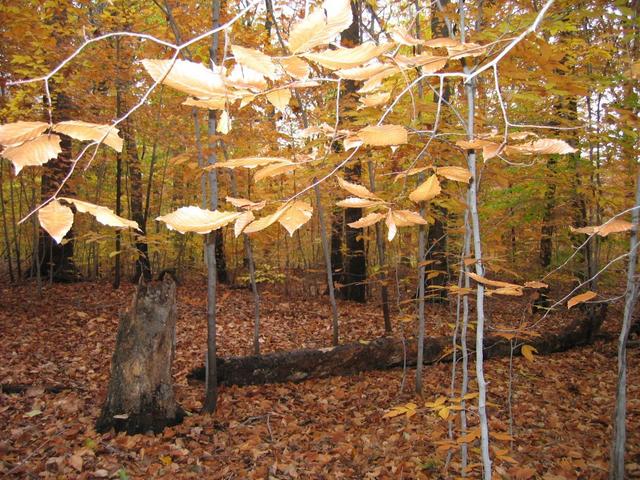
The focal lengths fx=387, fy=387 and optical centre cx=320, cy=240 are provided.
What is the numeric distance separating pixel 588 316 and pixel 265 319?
5750mm

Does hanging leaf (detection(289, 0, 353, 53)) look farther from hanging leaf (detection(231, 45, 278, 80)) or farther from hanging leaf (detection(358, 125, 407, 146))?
hanging leaf (detection(358, 125, 407, 146))

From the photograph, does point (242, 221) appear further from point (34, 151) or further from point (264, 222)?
point (34, 151)

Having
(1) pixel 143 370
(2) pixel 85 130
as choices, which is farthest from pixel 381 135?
(1) pixel 143 370

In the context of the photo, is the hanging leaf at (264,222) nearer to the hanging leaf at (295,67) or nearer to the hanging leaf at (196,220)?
the hanging leaf at (196,220)

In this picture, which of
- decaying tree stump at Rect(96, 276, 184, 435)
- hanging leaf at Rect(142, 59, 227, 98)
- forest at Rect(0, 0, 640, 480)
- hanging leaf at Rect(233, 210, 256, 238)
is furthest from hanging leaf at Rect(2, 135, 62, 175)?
decaying tree stump at Rect(96, 276, 184, 435)

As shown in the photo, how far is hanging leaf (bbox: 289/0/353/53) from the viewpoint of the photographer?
593 mm

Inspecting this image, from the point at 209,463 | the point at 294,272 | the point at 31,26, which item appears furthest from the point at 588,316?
the point at 31,26

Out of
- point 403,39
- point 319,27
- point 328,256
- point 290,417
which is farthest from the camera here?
point 328,256

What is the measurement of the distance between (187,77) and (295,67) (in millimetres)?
183

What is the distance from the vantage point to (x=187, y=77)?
0.63 metres

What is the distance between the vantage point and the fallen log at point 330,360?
4.75m

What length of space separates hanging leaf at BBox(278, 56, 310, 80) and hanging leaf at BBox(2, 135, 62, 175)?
39 centimetres

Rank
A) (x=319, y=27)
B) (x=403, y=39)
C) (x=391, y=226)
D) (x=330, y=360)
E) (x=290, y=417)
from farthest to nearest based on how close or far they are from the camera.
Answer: (x=330, y=360), (x=290, y=417), (x=391, y=226), (x=403, y=39), (x=319, y=27)

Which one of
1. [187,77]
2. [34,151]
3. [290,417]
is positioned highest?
[187,77]
